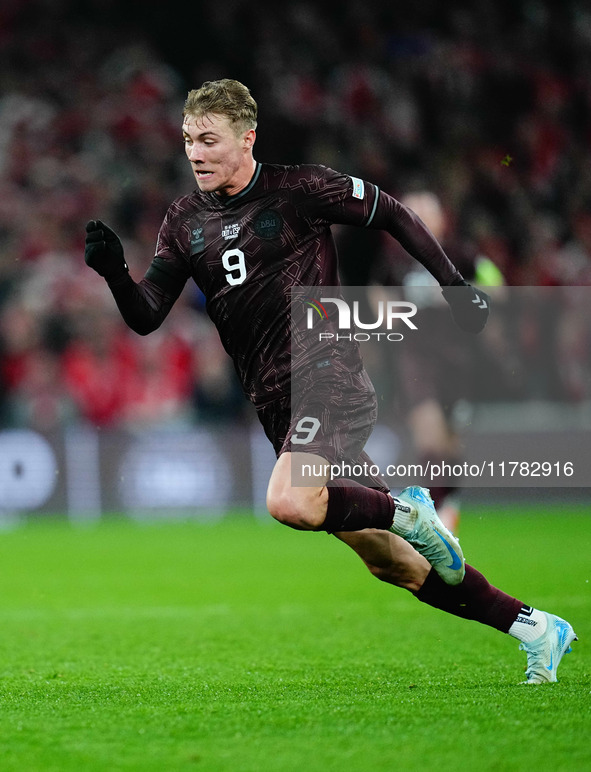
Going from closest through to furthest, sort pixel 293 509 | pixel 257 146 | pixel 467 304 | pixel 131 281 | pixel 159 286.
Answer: pixel 293 509
pixel 131 281
pixel 467 304
pixel 159 286
pixel 257 146

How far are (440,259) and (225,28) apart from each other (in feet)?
37.4

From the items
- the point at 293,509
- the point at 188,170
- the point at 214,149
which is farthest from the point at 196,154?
the point at 188,170

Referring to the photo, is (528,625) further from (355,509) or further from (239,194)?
(239,194)

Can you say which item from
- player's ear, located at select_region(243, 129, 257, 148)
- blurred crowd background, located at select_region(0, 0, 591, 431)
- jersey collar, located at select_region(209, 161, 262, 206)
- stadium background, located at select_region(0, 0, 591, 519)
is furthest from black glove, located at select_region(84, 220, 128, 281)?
blurred crowd background, located at select_region(0, 0, 591, 431)

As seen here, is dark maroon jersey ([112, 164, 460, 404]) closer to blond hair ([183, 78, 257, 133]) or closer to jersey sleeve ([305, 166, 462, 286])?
jersey sleeve ([305, 166, 462, 286])

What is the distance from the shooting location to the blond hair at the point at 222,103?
4090 millimetres

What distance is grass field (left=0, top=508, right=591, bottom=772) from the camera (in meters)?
3.13

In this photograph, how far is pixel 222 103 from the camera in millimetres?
4102

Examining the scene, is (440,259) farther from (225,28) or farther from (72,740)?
(225,28)

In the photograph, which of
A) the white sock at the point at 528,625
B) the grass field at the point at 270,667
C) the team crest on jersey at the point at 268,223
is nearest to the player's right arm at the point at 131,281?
the team crest on jersey at the point at 268,223

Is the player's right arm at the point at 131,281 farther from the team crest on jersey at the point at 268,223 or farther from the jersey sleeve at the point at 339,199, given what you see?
the jersey sleeve at the point at 339,199

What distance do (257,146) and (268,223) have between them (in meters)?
8.36

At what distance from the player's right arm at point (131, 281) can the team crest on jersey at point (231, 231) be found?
0.26 meters

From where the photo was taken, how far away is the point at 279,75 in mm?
14430
